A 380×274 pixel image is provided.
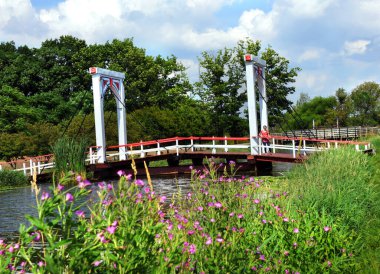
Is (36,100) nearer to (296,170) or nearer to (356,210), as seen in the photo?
(296,170)

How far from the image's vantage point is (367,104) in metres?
72.1

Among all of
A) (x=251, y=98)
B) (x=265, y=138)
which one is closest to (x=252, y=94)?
(x=251, y=98)

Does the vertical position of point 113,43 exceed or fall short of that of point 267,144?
it exceeds it

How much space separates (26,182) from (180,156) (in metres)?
6.87

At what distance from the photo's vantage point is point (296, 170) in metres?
11.7

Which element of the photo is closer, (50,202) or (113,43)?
(50,202)

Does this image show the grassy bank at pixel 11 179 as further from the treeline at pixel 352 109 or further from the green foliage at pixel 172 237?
the treeline at pixel 352 109

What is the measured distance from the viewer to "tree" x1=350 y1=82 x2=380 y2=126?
232ft

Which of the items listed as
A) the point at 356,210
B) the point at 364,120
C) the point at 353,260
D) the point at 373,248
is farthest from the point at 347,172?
the point at 364,120

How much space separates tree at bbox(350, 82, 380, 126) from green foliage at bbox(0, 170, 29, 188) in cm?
5634

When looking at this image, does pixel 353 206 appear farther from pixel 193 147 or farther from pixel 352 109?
pixel 352 109

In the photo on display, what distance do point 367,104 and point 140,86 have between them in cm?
4130

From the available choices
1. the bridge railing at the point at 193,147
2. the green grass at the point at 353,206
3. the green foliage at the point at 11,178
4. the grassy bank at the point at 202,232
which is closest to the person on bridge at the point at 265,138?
the bridge railing at the point at 193,147

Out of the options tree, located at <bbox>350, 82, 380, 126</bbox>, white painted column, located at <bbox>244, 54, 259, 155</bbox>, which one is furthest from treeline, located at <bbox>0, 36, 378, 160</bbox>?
tree, located at <bbox>350, 82, 380, 126</bbox>
